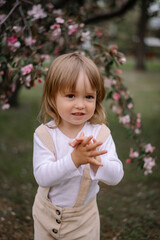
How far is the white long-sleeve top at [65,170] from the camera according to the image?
1508 millimetres

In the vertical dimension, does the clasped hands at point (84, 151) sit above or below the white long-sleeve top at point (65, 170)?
above

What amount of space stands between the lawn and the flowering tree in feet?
2.68

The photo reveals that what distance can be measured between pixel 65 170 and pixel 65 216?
414 millimetres

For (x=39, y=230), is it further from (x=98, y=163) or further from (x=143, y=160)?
(x=143, y=160)

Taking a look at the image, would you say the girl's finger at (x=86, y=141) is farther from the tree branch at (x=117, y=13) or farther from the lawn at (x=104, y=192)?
the tree branch at (x=117, y=13)

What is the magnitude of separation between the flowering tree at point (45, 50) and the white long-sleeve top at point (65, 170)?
0.84 m

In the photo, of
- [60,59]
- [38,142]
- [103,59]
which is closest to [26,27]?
[103,59]

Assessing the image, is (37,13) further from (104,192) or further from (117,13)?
(117,13)

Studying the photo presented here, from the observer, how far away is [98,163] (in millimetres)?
1438

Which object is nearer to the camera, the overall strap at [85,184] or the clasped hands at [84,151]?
the clasped hands at [84,151]

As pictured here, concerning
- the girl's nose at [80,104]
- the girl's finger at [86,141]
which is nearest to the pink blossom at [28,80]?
the girl's nose at [80,104]

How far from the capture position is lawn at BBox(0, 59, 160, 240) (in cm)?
297

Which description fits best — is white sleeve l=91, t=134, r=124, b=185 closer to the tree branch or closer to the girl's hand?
the girl's hand

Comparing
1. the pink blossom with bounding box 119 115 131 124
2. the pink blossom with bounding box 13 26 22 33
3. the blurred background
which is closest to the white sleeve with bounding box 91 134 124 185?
the blurred background
